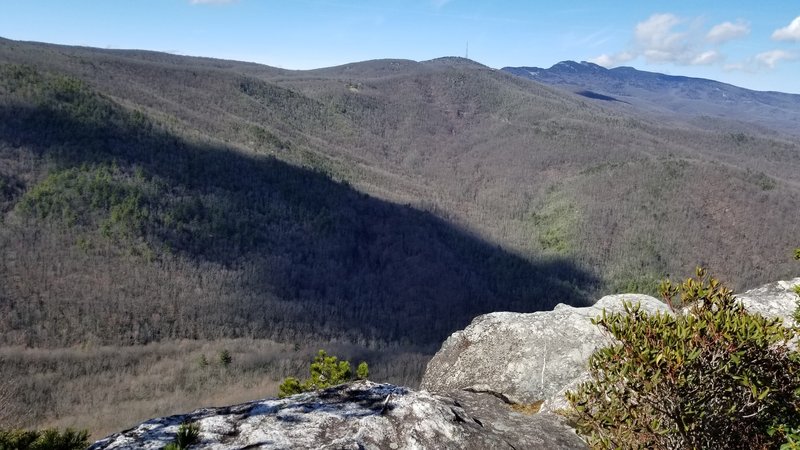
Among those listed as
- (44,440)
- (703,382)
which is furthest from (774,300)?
(44,440)

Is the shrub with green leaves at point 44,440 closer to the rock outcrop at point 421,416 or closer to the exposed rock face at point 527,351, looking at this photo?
the rock outcrop at point 421,416

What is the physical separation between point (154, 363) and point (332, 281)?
55.9 m

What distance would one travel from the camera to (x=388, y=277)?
463 ft

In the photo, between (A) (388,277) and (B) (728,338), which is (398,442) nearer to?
(B) (728,338)

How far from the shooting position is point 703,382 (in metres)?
6.62

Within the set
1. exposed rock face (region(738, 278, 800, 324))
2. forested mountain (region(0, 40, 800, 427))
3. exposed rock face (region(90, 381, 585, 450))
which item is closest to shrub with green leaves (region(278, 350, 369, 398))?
exposed rock face (region(90, 381, 585, 450))

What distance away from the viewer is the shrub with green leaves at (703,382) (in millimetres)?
6535

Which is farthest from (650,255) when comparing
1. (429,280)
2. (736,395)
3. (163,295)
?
(736,395)

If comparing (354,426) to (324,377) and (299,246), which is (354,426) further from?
(299,246)

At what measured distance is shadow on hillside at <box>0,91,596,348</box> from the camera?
111 metres

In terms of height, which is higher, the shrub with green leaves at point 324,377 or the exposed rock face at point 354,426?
the exposed rock face at point 354,426

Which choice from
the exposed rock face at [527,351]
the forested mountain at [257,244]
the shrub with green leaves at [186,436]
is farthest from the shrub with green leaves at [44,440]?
the forested mountain at [257,244]

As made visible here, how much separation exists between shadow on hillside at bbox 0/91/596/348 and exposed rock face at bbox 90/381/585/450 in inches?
3527

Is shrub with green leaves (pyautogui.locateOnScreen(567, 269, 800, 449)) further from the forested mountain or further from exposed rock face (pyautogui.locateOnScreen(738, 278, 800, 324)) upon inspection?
the forested mountain
